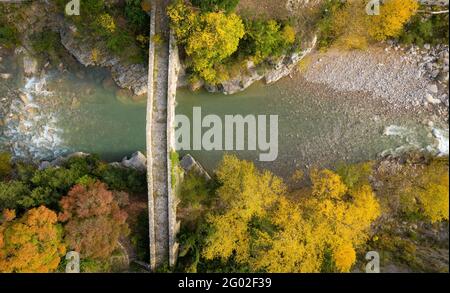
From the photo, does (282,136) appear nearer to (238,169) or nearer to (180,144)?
(238,169)

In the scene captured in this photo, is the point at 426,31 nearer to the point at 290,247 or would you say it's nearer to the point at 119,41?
the point at 290,247

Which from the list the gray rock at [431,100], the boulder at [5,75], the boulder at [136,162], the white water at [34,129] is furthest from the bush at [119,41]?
the gray rock at [431,100]

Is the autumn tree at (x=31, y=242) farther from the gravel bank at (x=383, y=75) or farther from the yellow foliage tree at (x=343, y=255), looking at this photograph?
the gravel bank at (x=383, y=75)

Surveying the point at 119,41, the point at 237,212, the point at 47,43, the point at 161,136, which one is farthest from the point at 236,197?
the point at 47,43

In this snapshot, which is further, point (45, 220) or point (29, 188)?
point (29, 188)

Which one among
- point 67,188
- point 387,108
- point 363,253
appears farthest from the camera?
point 387,108
